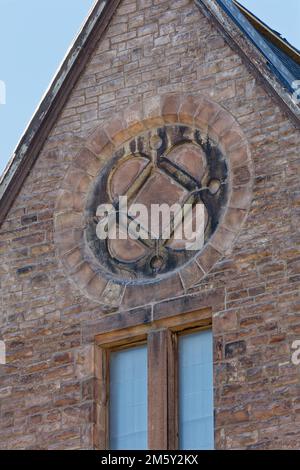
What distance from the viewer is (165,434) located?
1171 inches

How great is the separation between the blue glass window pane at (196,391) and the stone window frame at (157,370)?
65 millimetres

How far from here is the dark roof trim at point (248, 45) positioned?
3042 cm

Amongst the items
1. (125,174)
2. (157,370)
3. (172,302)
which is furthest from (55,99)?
(157,370)

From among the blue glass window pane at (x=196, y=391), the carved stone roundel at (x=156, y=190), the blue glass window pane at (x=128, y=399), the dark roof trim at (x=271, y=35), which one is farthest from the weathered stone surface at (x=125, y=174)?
the dark roof trim at (x=271, y=35)

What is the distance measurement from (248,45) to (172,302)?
273 centimetres

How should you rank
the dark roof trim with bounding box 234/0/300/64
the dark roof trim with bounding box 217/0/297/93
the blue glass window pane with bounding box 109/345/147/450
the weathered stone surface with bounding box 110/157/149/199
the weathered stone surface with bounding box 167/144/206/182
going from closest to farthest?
the blue glass window pane with bounding box 109/345/147/450 → the dark roof trim with bounding box 217/0/297/93 → the weathered stone surface with bounding box 167/144/206/182 → the weathered stone surface with bounding box 110/157/149/199 → the dark roof trim with bounding box 234/0/300/64

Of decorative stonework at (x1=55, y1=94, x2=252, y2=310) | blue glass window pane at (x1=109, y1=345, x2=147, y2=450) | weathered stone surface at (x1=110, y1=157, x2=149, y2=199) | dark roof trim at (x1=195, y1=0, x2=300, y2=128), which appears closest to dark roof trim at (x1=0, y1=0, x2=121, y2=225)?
decorative stonework at (x1=55, y1=94, x2=252, y2=310)

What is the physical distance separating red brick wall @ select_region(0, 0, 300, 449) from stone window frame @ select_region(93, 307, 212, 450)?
4.6 inches

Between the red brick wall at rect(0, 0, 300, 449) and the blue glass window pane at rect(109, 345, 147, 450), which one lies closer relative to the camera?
the red brick wall at rect(0, 0, 300, 449)

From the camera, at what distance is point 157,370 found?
3008 centimetres

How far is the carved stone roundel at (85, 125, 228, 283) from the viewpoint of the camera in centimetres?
3066

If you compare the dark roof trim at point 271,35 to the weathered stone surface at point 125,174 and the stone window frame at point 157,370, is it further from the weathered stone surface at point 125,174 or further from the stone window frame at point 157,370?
the stone window frame at point 157,370

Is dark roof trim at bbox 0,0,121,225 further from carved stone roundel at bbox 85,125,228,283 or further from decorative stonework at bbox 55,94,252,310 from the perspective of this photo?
carved stone roundel at bbox 85,125,228,283

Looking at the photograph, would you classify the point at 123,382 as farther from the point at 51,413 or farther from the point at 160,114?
the point at 160,114
